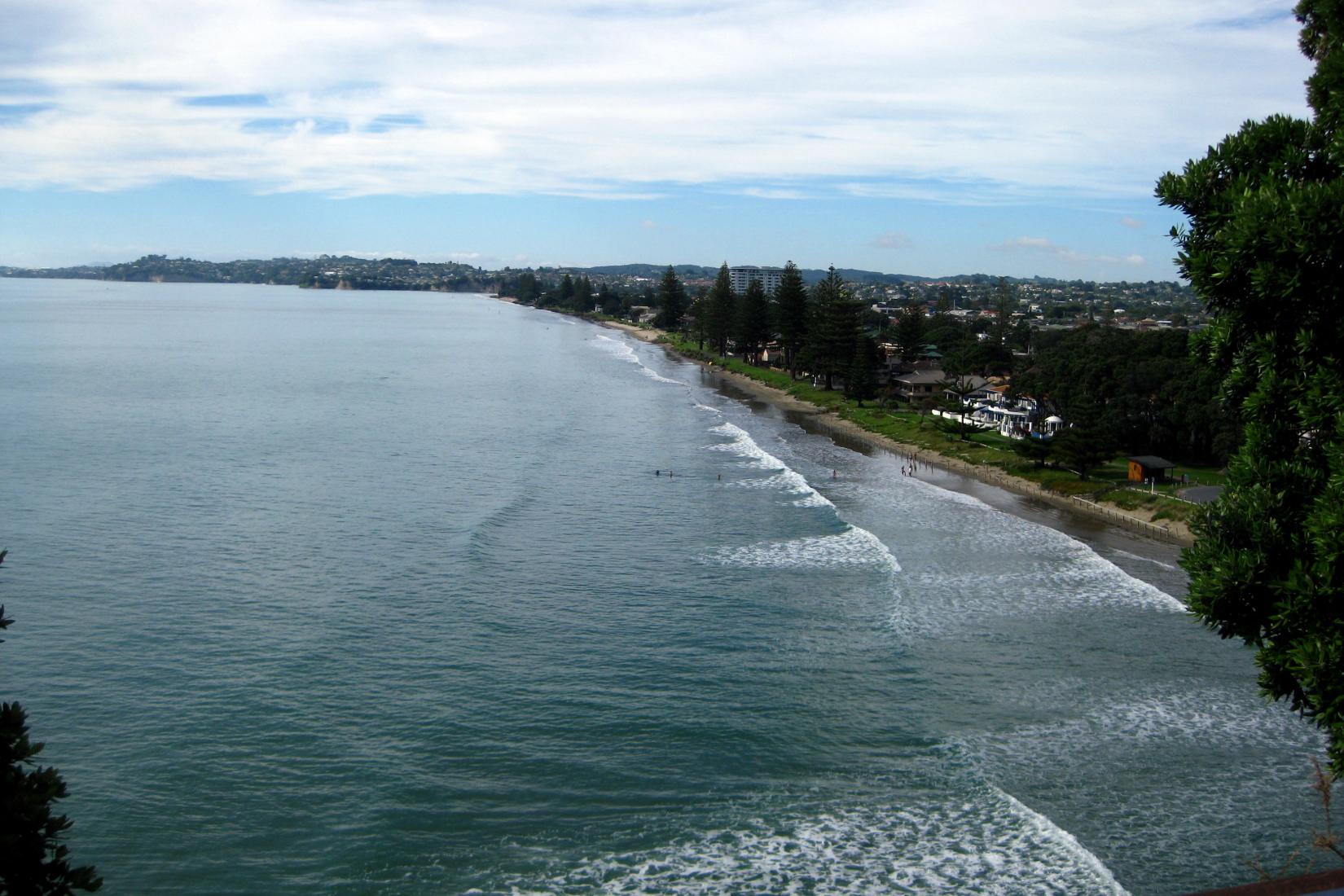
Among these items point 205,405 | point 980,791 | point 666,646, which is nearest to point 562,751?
point 666,646

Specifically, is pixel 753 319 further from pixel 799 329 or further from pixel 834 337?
pixel 834 337

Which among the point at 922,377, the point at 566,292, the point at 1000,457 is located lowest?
the point at 1000,457

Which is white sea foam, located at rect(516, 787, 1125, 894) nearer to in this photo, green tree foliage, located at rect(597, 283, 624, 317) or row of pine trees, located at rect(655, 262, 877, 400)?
row of pine trees, located at rect(655, 262, 877, 400)

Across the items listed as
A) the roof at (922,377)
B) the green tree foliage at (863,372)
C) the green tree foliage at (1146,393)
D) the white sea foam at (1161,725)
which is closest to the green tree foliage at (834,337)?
the green tree foliage at (863,372)

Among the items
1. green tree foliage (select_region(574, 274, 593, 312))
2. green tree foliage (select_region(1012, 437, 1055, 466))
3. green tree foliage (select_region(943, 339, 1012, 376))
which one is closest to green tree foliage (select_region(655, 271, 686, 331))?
green tree foliage (select_region(574, 274, 593, 312))

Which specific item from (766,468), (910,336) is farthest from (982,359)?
(766,468)
